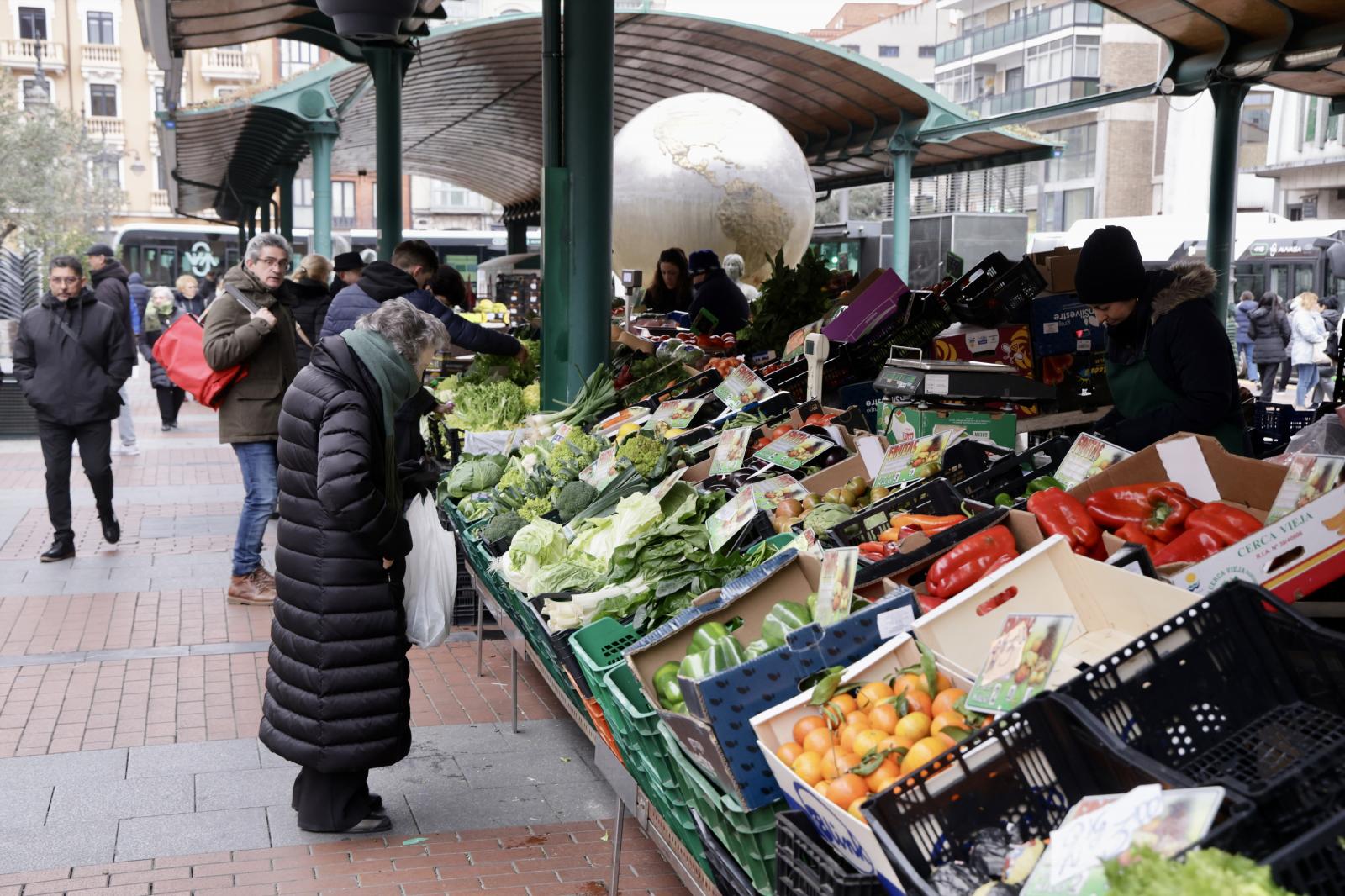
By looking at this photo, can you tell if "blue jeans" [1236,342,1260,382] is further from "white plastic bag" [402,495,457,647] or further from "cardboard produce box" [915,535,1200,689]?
"cardboard produce box" [915,535,1200,689]

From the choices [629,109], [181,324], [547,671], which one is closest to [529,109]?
[629,109]

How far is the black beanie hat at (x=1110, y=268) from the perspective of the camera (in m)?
4.54

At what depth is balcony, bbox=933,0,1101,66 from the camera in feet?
178

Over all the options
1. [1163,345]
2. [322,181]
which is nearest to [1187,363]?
[1163,345]

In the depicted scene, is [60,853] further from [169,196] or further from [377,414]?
[169,196]

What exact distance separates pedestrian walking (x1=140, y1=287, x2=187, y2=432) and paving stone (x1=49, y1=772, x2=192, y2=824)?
29.8 ft

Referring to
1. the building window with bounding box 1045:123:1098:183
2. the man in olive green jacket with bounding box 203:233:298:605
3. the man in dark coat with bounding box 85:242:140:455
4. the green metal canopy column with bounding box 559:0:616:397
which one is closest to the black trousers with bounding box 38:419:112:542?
the man in dark coat with bounding box 85:242:140:455

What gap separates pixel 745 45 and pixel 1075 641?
16038 millimetres

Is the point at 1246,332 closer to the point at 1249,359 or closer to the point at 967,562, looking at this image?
the point at 1249,359

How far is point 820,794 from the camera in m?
2.32

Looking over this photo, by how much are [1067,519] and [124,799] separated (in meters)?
3.29

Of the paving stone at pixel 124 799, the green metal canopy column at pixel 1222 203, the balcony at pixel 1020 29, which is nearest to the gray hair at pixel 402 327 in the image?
the paving stone at pixel 124 799

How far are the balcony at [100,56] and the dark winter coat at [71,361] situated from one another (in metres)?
58.0

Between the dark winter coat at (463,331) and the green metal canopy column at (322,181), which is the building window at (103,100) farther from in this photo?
the dark winter coat at (463,331)
